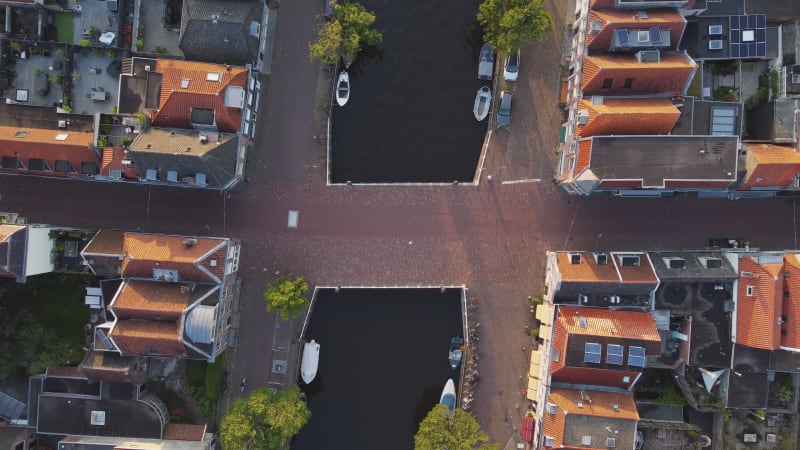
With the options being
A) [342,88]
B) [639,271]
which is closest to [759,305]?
[639,271]

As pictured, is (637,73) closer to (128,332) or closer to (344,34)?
(344,34)

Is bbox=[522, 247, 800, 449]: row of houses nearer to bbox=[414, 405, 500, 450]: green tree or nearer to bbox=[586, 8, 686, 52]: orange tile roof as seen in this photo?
bbox=[414, 405, 500, 450]: green tree

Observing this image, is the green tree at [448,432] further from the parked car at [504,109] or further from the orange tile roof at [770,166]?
the orange tile roof at [770,166]

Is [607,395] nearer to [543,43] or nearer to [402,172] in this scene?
[402,172]

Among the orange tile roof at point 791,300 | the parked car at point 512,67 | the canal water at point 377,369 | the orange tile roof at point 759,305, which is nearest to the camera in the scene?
the orange tile roof at point 759,305

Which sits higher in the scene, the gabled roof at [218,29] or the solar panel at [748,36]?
the solar panel at [748,36]

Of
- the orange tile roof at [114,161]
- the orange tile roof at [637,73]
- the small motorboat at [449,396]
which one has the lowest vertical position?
the small motorboat at [449,396]

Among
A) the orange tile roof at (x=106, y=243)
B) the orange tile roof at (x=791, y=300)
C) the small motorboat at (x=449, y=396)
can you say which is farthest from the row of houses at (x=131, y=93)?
the orange tile roof at (x=791, y=300)

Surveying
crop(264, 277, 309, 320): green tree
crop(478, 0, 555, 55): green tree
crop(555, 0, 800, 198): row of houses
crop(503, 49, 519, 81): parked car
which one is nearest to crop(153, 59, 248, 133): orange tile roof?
crop(264, 277, 309, 320): green tree

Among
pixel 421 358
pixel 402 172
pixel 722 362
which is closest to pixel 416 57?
pixel 402 172
